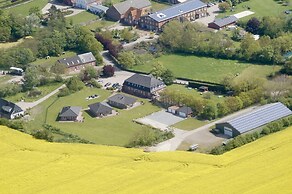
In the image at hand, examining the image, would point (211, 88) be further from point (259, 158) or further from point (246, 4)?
point (246, 4)

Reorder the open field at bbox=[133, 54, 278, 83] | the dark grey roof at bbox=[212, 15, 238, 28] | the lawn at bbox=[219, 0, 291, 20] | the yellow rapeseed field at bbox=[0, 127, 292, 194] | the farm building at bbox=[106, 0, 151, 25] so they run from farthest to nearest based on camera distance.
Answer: the farm building at bbox=[106, 0, 151, 25]
the lawn at bbox=[219, 0, 291, 20]
the dark grey roof at bbox=[212, 15, 238, 28]
the open field at bbox=[133, 54, 278, 83]
the yellow rapeseed field at bbox=[0, 127, 292, 194]

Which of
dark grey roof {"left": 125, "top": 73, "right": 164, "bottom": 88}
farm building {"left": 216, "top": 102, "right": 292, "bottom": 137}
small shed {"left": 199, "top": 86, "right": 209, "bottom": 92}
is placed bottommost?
Answer: small shed {"left": 199, "top": 86, "right": 209, "bottom": 92}

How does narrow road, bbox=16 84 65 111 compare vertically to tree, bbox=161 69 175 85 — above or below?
below

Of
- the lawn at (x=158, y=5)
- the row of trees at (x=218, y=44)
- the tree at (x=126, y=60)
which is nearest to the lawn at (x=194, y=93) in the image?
the tree at (x=126, y=60)

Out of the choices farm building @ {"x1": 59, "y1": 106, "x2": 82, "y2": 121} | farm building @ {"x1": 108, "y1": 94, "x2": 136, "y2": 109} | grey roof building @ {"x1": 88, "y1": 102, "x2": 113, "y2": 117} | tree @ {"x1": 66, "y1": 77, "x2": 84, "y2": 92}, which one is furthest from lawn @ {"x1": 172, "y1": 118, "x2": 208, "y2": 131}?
tree @ {"x1": 66, "y1": 77, "x2": 84, "y2": 92}

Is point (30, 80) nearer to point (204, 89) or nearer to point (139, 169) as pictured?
point (204, 89)

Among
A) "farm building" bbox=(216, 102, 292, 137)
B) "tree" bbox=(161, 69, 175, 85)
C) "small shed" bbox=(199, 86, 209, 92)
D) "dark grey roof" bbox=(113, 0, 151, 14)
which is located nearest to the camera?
"farm building" bbox=(216, 102, 292, 137)

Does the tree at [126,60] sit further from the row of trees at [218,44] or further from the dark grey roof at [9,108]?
the dark grey roof at [9,108]

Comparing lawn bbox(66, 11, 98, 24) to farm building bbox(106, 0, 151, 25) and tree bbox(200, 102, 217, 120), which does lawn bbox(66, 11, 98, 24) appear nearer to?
farm building bbox(106, 0, 151, 25)
